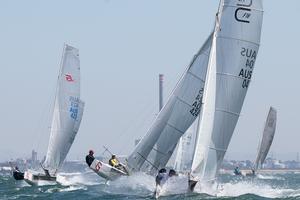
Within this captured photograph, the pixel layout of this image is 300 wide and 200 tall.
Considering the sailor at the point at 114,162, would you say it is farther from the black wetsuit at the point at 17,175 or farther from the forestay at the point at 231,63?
the black wetsuit at the point at 17,175

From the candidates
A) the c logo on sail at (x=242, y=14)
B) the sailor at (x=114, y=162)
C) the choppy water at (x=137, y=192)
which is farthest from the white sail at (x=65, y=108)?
the c logo on sail at (x=242, y=14)

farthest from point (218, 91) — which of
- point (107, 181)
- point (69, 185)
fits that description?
point (69, 185)

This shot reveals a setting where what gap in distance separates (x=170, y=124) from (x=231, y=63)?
7.89 meters

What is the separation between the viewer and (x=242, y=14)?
32281 mm

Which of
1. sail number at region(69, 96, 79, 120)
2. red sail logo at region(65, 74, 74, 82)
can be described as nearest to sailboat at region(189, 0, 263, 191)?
red sail logo at region(65, 74, 74, 82)

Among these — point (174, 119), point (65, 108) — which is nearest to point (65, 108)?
point (65, 108)

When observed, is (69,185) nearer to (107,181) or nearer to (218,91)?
(107,181)

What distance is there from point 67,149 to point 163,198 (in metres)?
19.5

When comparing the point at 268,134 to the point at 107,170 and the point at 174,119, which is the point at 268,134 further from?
the point at 107,170

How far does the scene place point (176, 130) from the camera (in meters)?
39.8

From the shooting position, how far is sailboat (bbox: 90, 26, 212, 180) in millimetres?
39188

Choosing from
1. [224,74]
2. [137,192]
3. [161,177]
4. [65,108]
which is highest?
[224,74]

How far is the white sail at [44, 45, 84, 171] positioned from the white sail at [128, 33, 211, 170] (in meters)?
9.57

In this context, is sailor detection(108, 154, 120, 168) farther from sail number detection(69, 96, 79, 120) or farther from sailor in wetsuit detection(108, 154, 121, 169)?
sail number detection(69, 96, 79, 120)
